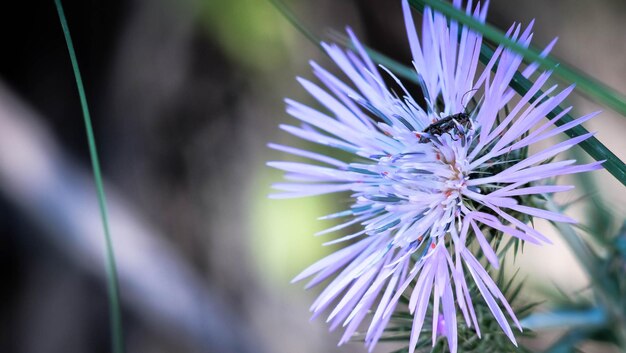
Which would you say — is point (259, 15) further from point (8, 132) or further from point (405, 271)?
point (405, 271)

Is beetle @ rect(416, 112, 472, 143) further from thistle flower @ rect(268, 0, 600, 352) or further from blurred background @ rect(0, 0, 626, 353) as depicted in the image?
blurred background @ rect(0, 0, 626, 353)

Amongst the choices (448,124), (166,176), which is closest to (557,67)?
(448,124)

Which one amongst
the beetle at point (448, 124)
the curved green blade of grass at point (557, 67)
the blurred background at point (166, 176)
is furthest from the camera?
the blurred background at point (166, 176)

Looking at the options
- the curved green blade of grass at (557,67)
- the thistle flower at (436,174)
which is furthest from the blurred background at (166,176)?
the curved green blade of grass at (557,67)

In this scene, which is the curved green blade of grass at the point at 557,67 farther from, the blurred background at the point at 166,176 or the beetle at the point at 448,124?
the blurred background at the point at 166,176

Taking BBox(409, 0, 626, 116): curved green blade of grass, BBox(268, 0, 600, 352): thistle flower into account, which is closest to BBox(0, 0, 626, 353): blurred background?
BBox(268, 0, 600, 352): thistle flower

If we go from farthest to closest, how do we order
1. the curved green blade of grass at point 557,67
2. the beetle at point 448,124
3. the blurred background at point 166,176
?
the blurred background at point 166,176 < the beetle at point 448,124 < the curved green blade of grass at point 557,67
